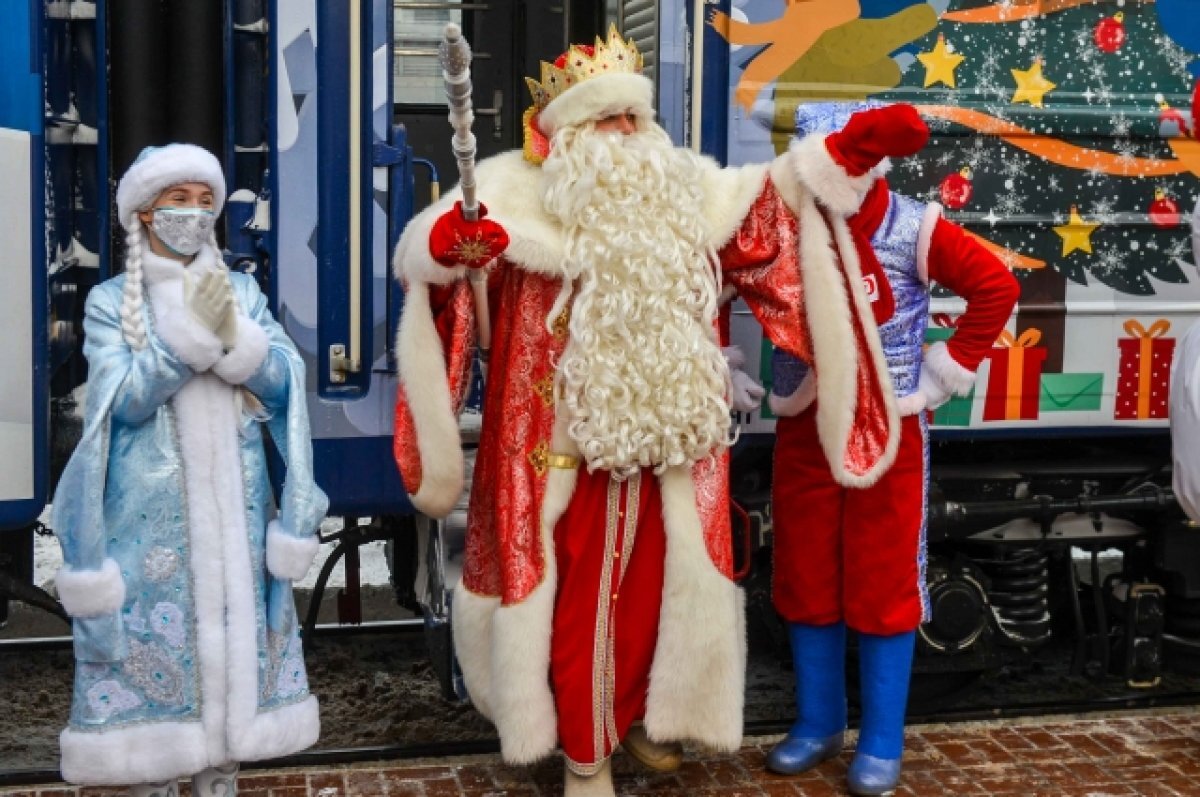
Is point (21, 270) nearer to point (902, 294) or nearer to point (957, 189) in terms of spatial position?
point (902, 294)

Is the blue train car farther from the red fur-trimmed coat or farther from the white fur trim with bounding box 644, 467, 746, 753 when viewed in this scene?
the white fur trim with bounding box 644, 467, 746, 753

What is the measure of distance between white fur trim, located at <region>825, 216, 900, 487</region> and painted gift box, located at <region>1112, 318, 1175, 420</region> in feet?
3.84

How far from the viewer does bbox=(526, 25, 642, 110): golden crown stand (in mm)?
4250

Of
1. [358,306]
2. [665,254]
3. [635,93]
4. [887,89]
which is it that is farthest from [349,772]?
[887,89]

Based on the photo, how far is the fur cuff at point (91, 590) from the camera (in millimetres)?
3688

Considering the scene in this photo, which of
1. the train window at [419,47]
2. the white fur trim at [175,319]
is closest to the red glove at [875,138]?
the white fur trim at [175,319]

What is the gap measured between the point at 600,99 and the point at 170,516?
144cm

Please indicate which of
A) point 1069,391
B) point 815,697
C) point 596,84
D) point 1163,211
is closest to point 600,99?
point 596,84

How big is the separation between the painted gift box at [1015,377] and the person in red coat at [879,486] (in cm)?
55

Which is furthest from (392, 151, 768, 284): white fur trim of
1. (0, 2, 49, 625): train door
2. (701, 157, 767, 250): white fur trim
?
(0, 2, 49, 625): train door

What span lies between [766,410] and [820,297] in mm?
702

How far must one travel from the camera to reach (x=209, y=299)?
3771mm

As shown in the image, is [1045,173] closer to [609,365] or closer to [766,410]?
[766,410]

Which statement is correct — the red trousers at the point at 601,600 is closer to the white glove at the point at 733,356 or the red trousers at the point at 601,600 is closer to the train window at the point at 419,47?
the white glove at the point at 733,356
